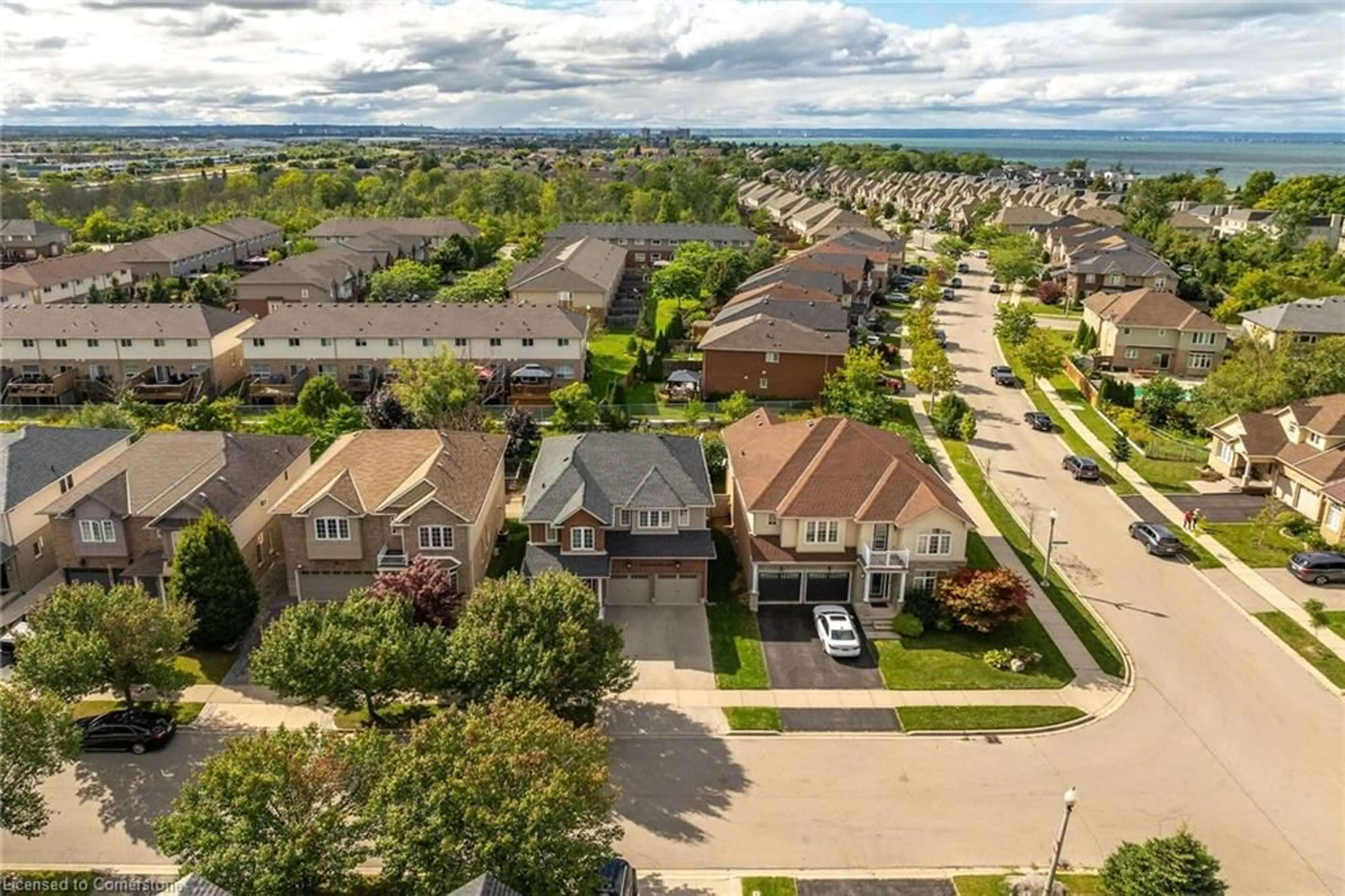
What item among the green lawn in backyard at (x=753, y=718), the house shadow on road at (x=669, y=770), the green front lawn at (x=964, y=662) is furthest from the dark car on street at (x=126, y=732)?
the green front lawn at (x=964, y=662)

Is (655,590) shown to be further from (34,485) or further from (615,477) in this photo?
(34,485)

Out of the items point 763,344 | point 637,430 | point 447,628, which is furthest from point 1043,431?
point 447,628

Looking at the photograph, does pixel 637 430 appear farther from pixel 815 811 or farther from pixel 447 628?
pixel 815 811

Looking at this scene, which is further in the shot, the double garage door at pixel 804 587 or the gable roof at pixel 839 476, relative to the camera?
the double garage door at pixel 804 587

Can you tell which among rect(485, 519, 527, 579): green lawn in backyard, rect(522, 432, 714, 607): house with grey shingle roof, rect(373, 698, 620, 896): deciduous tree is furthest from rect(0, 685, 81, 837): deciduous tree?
rect(485, 519, 527, 579): green lawn in backyard

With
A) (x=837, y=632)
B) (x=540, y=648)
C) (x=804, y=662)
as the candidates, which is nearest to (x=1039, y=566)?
(x=837, y=632)

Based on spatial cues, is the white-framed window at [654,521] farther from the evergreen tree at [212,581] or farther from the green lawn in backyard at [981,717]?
the evergreen tree at [212,581]
